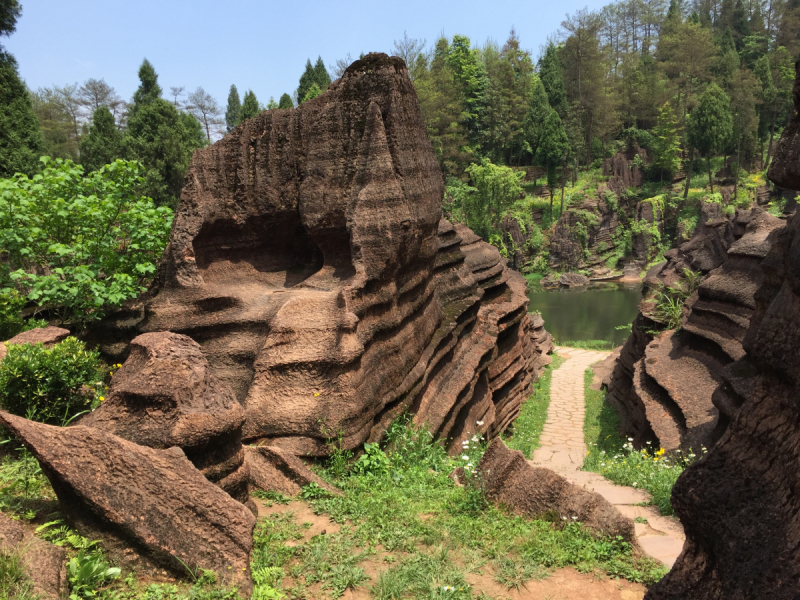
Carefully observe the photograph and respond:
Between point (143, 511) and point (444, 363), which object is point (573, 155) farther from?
point (143, 511)

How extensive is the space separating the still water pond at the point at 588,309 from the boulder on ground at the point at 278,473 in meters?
22.8

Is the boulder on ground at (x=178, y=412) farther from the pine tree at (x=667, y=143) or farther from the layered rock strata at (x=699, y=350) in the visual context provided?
the pine tree at (x=667, y=143)

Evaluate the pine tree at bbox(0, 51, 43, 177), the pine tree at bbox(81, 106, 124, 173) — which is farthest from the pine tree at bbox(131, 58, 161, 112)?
the pine tree at bbox(0, 51, 43, 177)

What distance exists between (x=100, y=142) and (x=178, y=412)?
2893cm

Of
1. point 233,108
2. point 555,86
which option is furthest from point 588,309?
point 233,108

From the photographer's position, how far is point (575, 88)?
2084 inches

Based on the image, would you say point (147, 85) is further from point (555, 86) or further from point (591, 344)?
point (555, 86)

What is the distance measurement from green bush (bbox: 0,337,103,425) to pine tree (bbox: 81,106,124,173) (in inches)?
985

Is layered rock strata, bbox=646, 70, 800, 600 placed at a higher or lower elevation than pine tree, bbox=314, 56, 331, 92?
lower

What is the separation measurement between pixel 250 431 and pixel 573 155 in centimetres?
4732

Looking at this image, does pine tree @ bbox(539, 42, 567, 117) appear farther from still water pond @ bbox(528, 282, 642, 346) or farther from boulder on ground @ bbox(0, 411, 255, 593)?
boulder on ground @ bbox(0, 411, 255, 593)

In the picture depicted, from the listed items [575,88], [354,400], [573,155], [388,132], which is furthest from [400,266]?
[575,88]

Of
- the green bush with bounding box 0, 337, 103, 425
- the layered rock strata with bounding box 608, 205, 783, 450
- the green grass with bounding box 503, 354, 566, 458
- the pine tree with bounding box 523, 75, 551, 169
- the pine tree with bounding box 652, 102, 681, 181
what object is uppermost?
the pine tree with bounding box 523, 75, 551, 169

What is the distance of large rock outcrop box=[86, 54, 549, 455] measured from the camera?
21.8 feet
